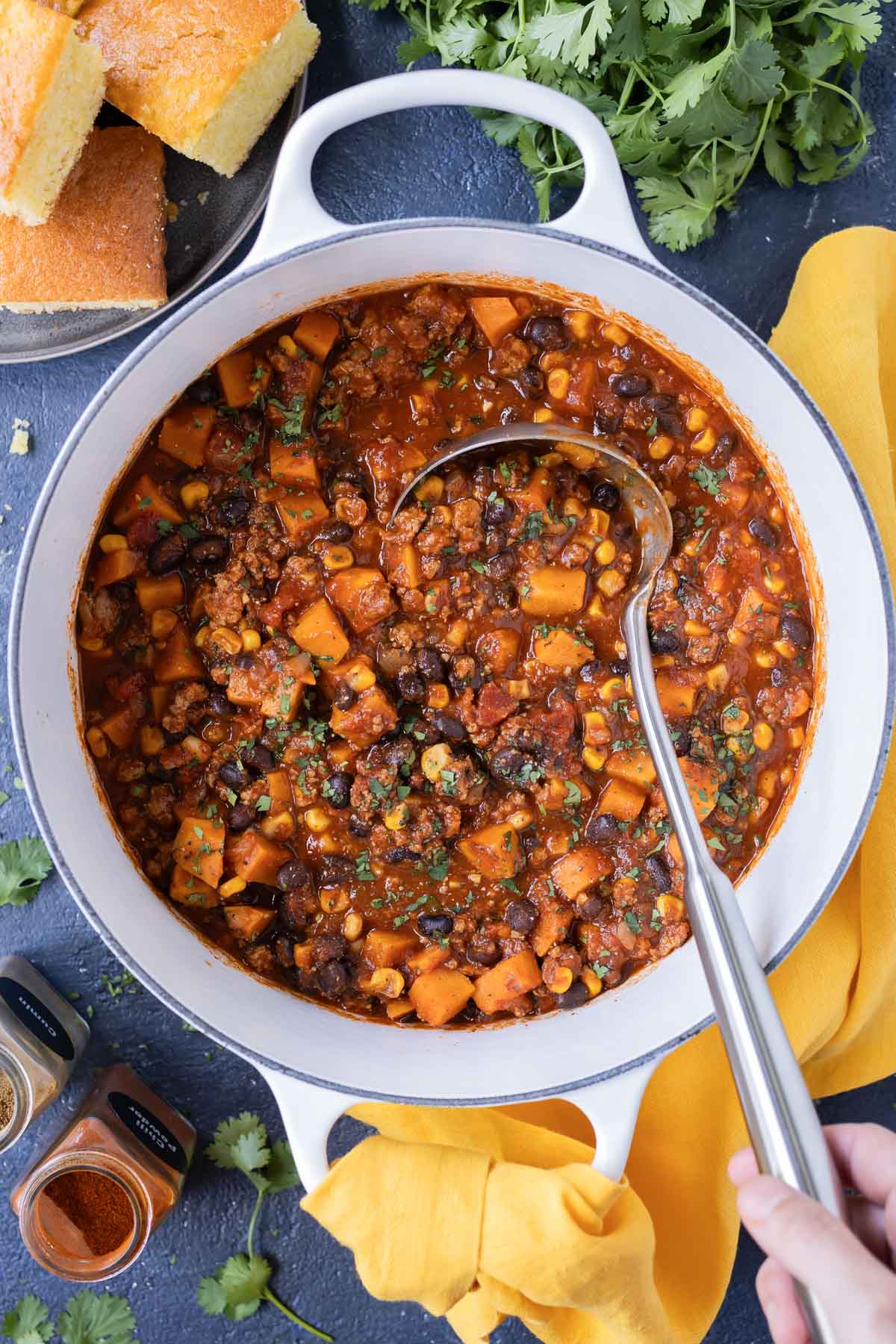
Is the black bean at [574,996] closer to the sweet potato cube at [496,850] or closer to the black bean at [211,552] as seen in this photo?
the sweet potato cube at [496,850]

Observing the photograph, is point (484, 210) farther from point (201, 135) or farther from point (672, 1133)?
point (672, 1133)

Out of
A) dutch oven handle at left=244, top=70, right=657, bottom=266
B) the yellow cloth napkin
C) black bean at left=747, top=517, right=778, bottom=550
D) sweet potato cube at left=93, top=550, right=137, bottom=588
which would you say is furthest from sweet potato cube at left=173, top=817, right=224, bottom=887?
black bean at left=747, top=517, right=778, bottom=550

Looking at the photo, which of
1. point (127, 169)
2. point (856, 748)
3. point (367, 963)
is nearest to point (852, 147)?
point (856, 748)

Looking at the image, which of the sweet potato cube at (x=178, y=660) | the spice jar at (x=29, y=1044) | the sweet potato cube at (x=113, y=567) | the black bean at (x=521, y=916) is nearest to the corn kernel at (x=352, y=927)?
the black bean at (x=521, y=916)

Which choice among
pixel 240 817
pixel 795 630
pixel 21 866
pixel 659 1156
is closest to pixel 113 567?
pixel 240 817

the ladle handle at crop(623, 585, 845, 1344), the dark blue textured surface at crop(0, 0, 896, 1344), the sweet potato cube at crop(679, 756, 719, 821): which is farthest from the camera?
the dark blue textured surface at crop(0, 0, 896, 1344)

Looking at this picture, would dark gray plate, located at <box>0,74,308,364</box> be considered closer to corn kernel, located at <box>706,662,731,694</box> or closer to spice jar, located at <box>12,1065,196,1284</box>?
corn kernel, located at <box>706,662,731,694</box>

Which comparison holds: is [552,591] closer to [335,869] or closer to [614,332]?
[614,332]
